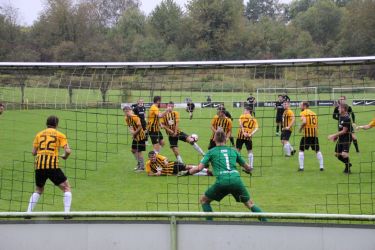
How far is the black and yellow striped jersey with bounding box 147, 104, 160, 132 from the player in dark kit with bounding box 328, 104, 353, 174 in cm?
441

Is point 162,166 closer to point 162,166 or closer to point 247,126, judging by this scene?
point 162,166

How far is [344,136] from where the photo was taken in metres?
14.5

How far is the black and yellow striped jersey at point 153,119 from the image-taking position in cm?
1530

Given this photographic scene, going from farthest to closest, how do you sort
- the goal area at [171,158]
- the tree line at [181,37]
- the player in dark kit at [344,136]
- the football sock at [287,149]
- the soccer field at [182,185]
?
the tree line at [181,37] < the football sock at [287,149] < the player in dark kit at [344,136] < the soccer field at [182,185] < the goal area at [171,158]

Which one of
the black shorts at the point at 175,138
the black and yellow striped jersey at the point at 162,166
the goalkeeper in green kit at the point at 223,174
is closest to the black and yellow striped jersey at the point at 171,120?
the black shorts at the point at 175,138

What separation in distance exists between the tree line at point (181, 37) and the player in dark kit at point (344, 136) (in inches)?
1386

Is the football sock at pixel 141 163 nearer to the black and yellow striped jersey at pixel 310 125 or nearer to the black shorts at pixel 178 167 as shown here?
the black shorts at pixel 178 167

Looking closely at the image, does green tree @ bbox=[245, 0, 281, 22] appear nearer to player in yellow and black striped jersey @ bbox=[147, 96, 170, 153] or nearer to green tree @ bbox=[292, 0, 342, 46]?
green tree @ bbox=[292, 0, 342, 46]

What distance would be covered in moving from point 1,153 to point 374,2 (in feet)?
150

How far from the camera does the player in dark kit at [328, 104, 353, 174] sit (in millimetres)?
14039

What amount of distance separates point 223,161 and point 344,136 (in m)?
6.48

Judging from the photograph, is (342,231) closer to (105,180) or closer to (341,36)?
(105,180)

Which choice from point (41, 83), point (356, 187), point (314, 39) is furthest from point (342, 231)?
point (314, 39)

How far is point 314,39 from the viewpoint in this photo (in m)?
64.2
